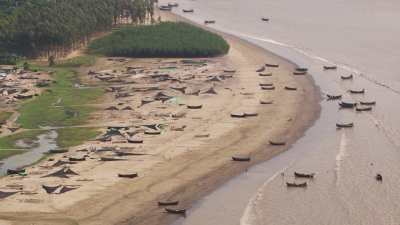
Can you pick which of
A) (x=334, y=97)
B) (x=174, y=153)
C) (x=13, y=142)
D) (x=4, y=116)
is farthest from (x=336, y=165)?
(x=4, y=116)

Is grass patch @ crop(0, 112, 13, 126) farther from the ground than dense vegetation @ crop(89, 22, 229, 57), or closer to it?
closer to it

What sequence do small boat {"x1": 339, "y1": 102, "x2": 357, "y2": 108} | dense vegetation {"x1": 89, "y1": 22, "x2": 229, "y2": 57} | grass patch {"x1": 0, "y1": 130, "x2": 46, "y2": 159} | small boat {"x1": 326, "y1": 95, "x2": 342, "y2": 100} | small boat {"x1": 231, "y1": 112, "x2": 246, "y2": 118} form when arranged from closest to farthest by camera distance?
1. grass patch {"x1": 0, "y1": 130, "x2": 46, "y2": 159}
2. small boat {"x1": 231, "y1": 112, "x2": 246, "y2": 118}
3. small boat {"x1": 339, "y1": 102, "x2": 357, "y2": 108}
4. small boat {"x1": 326, "y1": 95, "x2": 342, "y2": 100}
5. dense vegetation {"x1": 89, "y1": 22, "x2": 229, "y2": 57}

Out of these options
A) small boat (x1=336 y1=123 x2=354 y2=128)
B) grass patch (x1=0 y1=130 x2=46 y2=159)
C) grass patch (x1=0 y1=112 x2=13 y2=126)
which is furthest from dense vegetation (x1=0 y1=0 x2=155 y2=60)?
small boat (x1=336 y1=123 x2=354 y2=128)

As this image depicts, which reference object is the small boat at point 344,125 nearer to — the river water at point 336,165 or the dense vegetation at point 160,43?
the river water at point 336,165

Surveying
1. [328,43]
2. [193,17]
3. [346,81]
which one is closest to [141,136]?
[346,81]

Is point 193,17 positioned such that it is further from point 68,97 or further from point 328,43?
point 68,97

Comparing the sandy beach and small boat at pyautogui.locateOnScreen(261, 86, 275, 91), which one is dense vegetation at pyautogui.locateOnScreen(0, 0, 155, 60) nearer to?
the sandy beach

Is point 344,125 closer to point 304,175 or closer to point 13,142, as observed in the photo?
point 304,175
